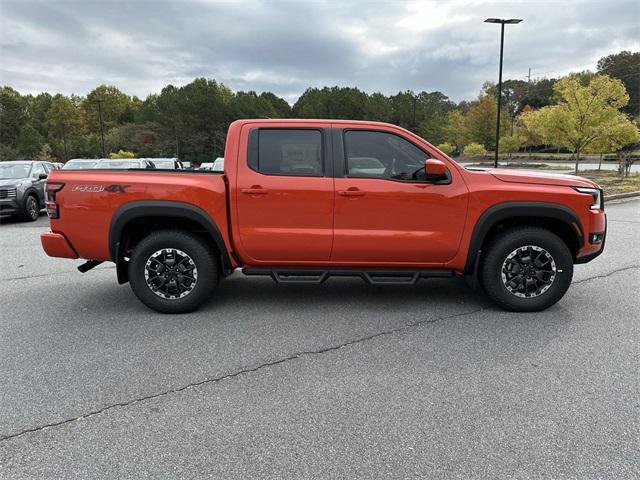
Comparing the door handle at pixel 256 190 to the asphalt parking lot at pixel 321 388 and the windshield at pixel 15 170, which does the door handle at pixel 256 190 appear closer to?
the asphalt parking lot at pixel 321 388

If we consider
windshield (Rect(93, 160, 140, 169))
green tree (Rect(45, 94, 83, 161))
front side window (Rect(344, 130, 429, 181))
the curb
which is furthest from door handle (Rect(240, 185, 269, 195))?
green tree (Rect(45, 94, 83, 161))

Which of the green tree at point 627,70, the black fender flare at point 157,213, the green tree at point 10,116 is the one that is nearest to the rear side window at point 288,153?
the black fender flare at point 157,213

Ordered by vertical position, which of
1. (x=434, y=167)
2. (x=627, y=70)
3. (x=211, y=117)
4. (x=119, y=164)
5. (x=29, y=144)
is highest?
(x=627, y=70)

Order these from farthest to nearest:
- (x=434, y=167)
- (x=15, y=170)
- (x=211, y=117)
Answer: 1. (x=211, y=117)
2. (x=15, y=170)
3. (x=434, y=167)

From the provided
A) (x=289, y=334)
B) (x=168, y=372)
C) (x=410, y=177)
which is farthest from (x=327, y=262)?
(x=168, y=372)

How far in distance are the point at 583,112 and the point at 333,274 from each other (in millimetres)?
20958

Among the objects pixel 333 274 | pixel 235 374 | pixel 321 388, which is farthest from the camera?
pixel 333 274

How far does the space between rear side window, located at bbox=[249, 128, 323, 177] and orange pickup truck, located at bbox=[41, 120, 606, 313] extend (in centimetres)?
1

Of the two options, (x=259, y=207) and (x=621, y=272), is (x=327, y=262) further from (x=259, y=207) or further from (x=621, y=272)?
(x=621, y=272)

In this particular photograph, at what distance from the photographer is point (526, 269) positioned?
4398mm

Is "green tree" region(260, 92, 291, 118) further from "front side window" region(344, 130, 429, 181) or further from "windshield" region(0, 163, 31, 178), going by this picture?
"front side window" region(344, 130, 429, 181)

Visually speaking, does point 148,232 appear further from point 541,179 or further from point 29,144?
point 29,144

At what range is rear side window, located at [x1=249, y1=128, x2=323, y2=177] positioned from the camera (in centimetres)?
432

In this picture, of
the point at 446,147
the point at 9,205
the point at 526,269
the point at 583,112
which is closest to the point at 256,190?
the point at 526,269
